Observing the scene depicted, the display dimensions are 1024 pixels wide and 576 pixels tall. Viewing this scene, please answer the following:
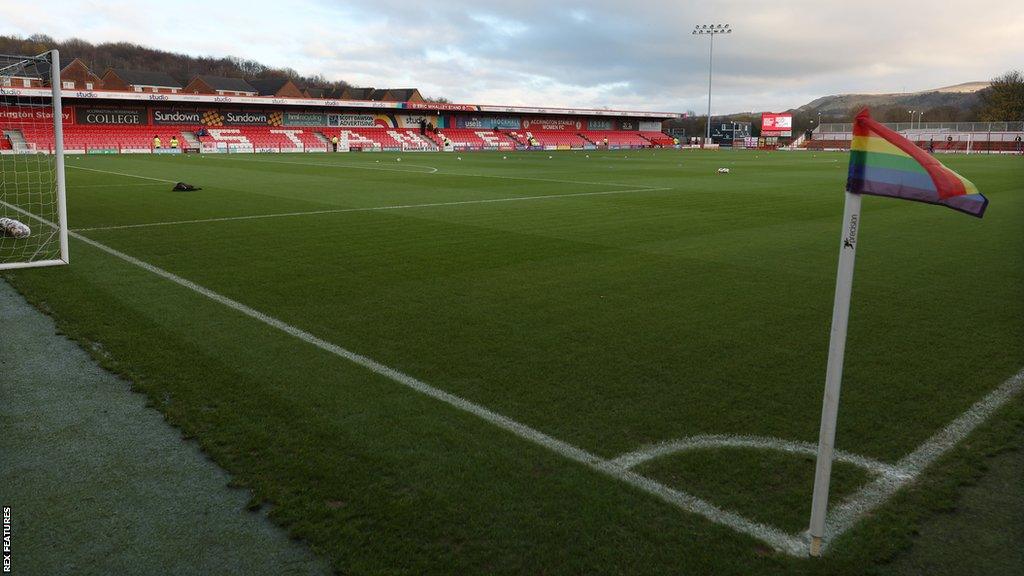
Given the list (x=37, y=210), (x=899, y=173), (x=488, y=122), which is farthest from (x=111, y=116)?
(x=899, y=173)

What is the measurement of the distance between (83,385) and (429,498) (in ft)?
10.6

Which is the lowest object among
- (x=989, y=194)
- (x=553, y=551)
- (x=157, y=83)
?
(x=553, y=551)

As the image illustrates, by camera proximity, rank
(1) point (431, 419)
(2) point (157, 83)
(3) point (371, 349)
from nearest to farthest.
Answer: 1. (1) point (431, 419)
2. (3) point (371, 349)
3. (2) point (157, 83)

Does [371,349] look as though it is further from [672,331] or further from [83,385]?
[672,331]

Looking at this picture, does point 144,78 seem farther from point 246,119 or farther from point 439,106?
point 439,106

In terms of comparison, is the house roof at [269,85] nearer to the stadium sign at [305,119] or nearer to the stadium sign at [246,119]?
the stadium sign at [305,119]

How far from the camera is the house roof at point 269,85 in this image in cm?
11456

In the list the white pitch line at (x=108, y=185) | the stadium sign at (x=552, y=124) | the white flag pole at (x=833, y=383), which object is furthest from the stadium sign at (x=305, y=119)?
the white flag pole at (x=833, y=383)

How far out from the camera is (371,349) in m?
6.32

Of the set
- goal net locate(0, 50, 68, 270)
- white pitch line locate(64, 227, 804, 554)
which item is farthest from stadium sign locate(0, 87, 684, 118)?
white pitch line locate(64, 227, 804, 554)

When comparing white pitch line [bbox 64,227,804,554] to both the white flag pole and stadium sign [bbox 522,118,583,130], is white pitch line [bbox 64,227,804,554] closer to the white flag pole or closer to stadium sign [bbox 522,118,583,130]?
the white flag pole

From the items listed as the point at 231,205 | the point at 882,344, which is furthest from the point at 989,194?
the point at 231,205

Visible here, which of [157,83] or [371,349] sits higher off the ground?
[157,83]

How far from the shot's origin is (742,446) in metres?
4.45
